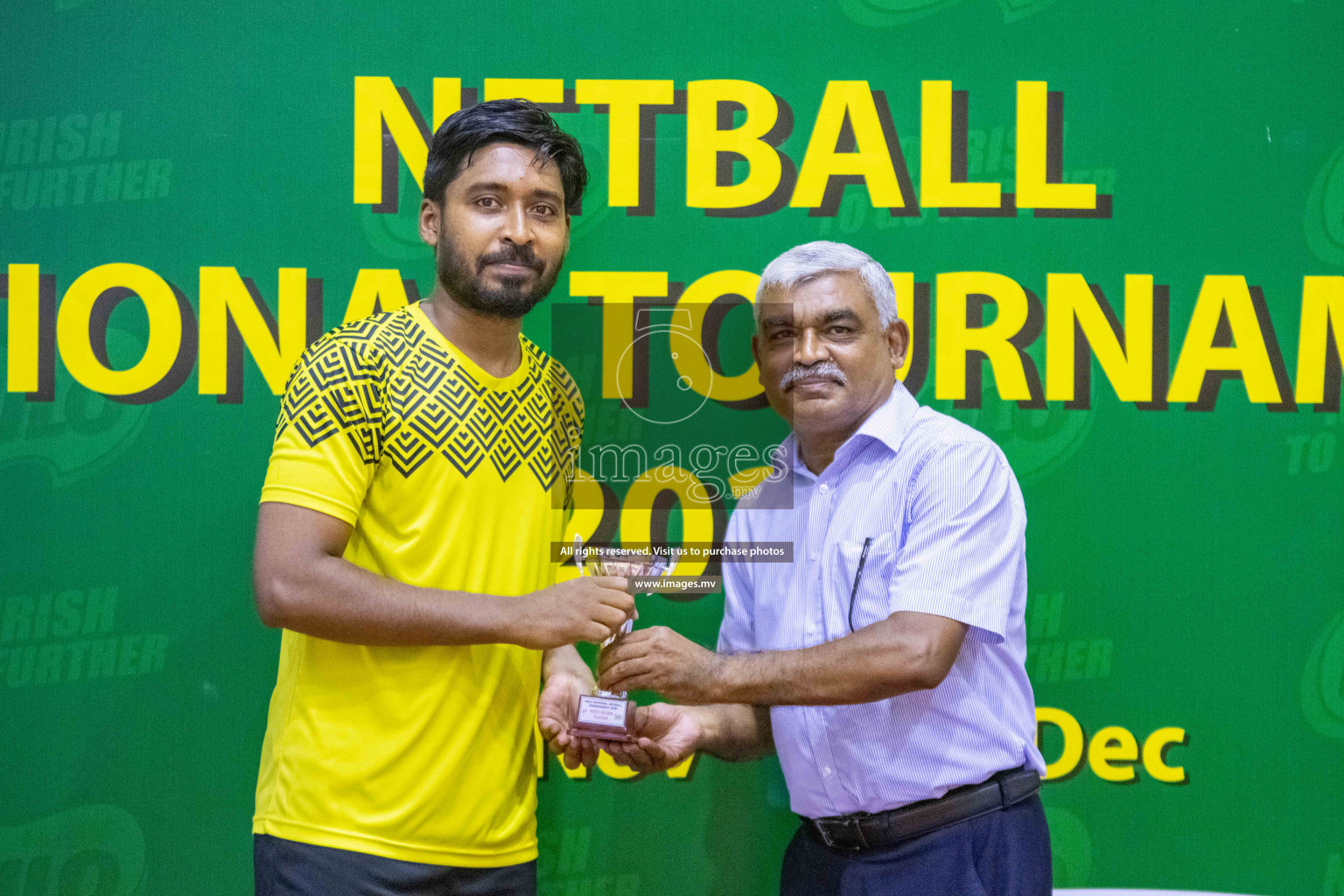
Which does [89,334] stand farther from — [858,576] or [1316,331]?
[1316,331]

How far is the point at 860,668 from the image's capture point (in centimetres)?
191

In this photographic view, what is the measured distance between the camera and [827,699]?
1929 millimetres

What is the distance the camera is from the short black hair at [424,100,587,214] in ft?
6.61

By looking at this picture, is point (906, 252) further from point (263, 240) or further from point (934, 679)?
Answer: point (263, 240)

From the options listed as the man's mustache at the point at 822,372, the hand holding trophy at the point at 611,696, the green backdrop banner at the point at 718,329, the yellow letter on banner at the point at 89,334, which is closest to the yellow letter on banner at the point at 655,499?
the green backdrop banner at the point at 718,329

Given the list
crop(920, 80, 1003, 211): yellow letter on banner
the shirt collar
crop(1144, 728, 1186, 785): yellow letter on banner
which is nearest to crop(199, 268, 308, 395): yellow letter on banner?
the shirt collar

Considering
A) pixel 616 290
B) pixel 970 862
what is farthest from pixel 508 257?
pixel 970 862

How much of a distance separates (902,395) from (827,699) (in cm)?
71

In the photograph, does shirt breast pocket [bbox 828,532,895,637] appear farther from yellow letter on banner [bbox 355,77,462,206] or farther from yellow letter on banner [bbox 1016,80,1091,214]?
yellow letter on banner [bbox 355,77,462,206]

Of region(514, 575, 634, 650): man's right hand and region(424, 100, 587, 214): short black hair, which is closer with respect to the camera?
region(514, 575, 634, 650): man's right hand

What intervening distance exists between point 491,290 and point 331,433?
0.42 meters

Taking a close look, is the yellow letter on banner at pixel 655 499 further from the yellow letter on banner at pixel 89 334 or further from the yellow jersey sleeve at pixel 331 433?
the yellow letter on banner at pixel 89 334

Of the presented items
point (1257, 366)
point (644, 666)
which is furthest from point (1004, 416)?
point (644, 666)

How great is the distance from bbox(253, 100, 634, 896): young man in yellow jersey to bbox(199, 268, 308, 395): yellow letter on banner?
0.63m
